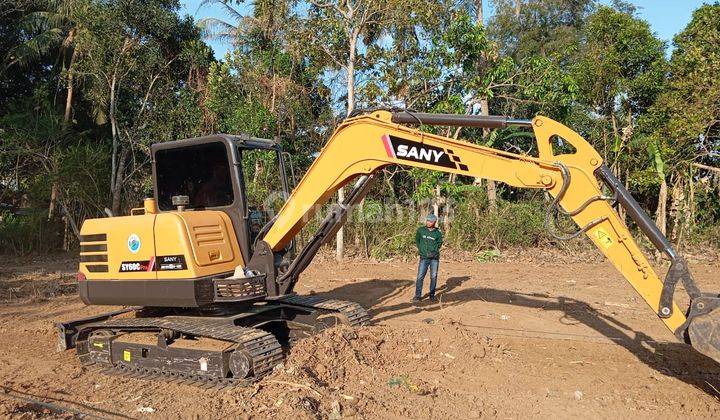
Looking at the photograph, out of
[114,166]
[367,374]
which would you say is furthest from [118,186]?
[367,374]

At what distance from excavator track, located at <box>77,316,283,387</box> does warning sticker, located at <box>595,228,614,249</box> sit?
3.19 metres

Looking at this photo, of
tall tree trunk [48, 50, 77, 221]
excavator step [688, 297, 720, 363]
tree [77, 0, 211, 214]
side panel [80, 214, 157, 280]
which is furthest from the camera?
tall tree trunk [48, 50, 77, 221]

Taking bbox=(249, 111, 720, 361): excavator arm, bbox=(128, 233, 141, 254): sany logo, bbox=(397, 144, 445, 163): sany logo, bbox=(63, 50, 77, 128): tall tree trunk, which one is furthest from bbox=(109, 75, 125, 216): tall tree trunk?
bbox=(397, 144, 445, 163): sany logo

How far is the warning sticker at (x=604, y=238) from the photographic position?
4629 mm

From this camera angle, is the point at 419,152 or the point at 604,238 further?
the point at 419,152

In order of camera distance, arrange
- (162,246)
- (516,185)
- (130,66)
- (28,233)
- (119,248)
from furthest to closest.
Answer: (28,233) < (130,66) < (119,248) < (162,246) < (516,185)

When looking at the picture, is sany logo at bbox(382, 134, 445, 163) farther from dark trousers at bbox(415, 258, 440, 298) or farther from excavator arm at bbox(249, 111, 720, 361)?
dark trousers at bbox(415, 258, 440, 298)

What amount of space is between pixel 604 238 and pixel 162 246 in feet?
14.0

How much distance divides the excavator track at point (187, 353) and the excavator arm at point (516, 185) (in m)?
0.73

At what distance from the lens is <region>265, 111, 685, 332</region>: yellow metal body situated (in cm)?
457

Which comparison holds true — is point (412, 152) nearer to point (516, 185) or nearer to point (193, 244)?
point (516, 185)

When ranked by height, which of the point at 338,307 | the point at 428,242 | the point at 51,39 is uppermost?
the point at 51,39

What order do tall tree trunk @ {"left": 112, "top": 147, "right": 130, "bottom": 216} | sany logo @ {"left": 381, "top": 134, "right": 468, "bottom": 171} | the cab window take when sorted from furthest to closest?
tall tree trunk @ {"left": 112, "top": 147, "right": 130, "bottom": 216} < the cab window < sany logo @ {"left": 381, "top": 134, "right": 468, "bottom": 171}

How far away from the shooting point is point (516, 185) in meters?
4.88
